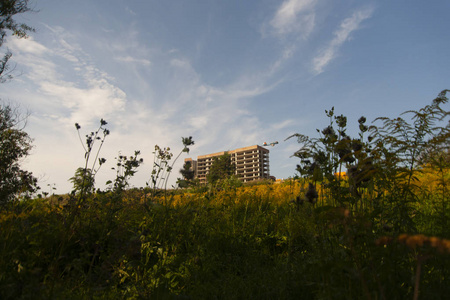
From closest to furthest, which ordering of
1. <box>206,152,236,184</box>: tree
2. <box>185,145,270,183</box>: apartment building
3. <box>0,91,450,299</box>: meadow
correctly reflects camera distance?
1. <box>0,91,450,299</box>: meadow
2. <box>206,152,236,184</box>: tree
3. <box>185,145,270,183</box>: apartment building

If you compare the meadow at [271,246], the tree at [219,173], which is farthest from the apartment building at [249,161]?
the meadow at [271,246]

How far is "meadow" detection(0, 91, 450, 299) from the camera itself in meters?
1.71

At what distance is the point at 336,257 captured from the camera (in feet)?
6.89

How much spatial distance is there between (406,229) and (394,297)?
40.6 inches

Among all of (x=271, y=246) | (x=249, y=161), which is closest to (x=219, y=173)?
(x=271, y=246)

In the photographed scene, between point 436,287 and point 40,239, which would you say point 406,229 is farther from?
point 40,239

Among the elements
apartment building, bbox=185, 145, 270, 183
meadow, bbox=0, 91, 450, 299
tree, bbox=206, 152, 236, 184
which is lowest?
meadow, bbox=0, 91, 450, 299

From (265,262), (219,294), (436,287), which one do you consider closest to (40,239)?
(219,294)

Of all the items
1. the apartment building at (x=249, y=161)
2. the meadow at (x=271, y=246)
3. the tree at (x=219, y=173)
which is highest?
the apartment building at (x=249, y=161)

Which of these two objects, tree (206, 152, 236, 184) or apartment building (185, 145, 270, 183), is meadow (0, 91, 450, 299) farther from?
apartment building (185, 145, 270, 183)

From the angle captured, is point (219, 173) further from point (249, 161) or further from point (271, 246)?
point (249, 161)

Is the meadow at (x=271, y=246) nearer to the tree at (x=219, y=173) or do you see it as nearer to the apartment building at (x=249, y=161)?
the tree at (x=219, y=173)

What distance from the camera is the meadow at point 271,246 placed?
1.71 metres

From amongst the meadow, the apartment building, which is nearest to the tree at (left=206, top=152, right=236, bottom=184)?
the meadow
